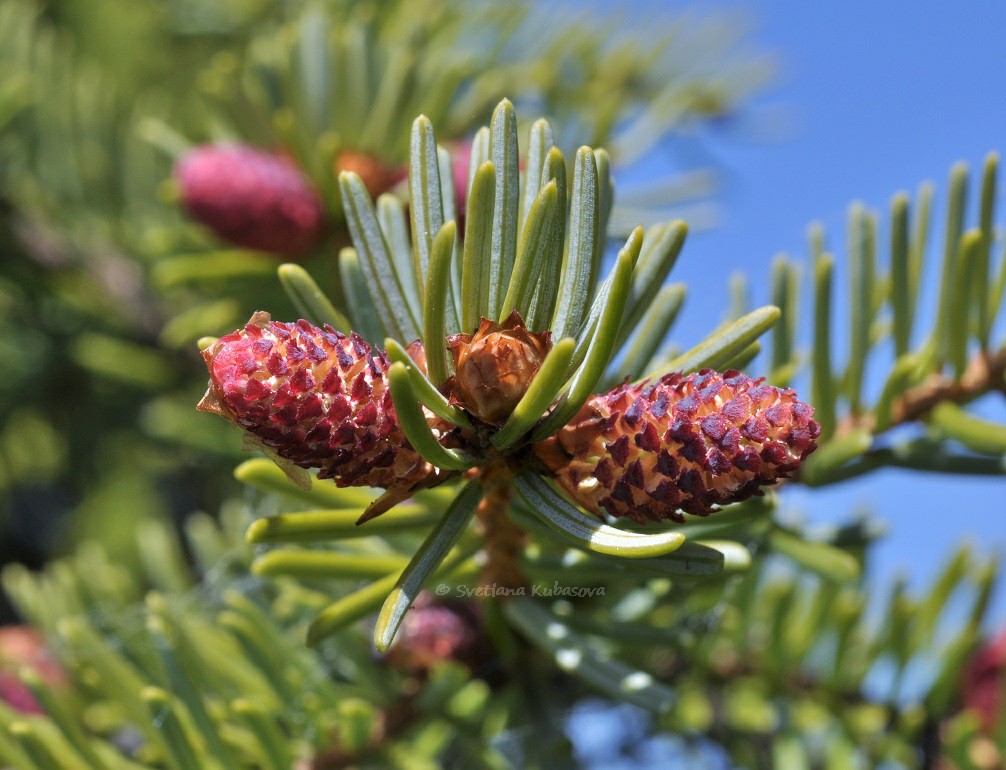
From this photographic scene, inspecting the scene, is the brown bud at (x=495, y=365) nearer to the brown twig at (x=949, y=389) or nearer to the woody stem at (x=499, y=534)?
the woody stem at (x=499, y=534)

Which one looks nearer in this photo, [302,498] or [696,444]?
[696,444]

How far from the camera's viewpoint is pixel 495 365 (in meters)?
0.42

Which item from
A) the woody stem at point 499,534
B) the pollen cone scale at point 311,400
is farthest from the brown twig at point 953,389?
the pollen cone scale at point 311,400

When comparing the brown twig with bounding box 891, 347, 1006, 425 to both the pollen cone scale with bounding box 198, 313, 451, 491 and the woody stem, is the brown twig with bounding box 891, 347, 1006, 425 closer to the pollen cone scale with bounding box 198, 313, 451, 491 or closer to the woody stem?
the woody stem

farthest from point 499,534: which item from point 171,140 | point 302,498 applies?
point 171,140

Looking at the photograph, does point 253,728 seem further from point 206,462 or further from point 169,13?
point 169,13

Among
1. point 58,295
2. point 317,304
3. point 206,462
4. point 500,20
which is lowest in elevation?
point 206,462

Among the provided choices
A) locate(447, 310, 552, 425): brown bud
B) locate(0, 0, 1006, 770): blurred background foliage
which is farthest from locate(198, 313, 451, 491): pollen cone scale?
locate(0, 0, 1006, 770): blurred background foliage

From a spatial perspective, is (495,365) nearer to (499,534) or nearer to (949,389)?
(499,534)

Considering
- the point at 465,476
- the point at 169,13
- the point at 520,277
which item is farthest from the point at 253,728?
the point at 169,13

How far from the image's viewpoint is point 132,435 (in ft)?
5.01

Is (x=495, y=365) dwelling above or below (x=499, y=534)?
above

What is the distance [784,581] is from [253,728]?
48 centimetres

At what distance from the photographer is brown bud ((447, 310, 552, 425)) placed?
42cm
